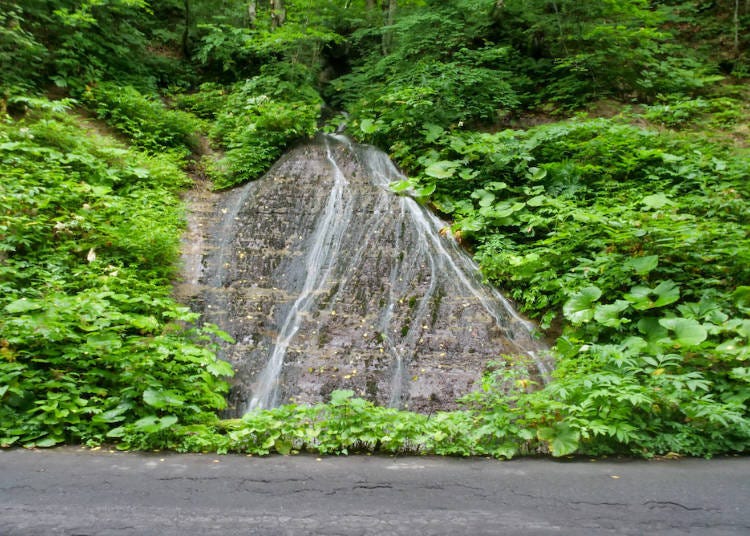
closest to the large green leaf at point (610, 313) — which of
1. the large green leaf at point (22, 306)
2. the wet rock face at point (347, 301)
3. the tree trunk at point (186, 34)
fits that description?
the wet rock face at point (347, 301)

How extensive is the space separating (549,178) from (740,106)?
18.0 ft

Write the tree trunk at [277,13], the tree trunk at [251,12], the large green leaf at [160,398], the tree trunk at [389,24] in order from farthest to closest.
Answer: the tree trunk at [251,12] < the tree trunk at [277,13] < the tree trunk at [389,24] < the large green leaf at [160,398]

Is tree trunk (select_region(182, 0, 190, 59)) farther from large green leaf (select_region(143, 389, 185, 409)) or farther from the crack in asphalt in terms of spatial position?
the crack in asphalt

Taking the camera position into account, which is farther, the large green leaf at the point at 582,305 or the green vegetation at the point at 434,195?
the large green leaf at the point at 582,305

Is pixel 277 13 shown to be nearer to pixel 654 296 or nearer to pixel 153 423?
pixel 654 296

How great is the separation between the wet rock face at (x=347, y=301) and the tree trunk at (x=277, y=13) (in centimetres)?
747

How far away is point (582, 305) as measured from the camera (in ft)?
16.9

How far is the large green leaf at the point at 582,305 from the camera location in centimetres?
503

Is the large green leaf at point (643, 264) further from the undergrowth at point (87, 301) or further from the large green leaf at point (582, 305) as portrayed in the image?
the undergrowth at point (87, 301)

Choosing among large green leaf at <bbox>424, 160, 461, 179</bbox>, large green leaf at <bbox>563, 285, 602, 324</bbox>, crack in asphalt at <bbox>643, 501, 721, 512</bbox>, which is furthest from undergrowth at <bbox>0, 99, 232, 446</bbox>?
large green leaf at <bbox>424, 160, 461, 179</bbox>

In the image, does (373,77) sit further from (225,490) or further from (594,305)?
(225,490)

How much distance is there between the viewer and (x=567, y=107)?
10.2 meters

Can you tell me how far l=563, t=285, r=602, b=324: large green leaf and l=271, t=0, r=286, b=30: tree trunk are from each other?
1266cm

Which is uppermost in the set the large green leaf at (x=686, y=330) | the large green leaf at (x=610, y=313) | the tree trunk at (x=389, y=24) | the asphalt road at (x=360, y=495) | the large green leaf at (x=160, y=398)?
the tree trunk at (x=389, y=24)
